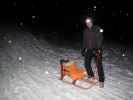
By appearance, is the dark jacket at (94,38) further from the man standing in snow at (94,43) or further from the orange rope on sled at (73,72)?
the orange rope on sled at (73,72)

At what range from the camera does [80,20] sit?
65.2ft

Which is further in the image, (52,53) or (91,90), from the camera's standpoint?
(52,53)

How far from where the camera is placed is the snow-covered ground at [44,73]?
7.62 metres

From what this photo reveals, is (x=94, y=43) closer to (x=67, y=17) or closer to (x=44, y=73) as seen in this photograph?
(x=44, y=73)

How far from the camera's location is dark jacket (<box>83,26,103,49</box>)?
795cm

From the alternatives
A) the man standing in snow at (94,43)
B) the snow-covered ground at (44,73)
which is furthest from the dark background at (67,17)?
the man standing in snow at (94,43)

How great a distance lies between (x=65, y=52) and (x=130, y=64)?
3.30 m

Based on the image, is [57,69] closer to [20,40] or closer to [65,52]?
[65,52]

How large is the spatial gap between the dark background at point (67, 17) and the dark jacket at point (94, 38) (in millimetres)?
7605

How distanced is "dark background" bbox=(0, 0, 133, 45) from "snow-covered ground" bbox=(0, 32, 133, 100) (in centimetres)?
290

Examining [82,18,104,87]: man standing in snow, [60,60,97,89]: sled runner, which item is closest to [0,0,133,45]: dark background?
[60,60,97,89]: sled runner

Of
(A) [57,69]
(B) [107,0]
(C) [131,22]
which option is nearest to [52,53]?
(A) [57,69]

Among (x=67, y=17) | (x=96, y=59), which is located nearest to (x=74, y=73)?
(x=96, y=59)

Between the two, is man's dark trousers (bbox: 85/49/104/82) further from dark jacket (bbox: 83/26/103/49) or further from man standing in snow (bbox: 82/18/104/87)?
dark jacket (bbox: 83/26/103/49)
